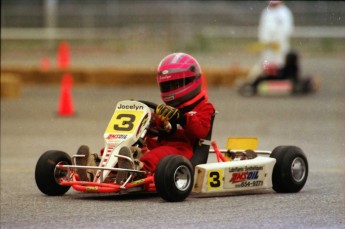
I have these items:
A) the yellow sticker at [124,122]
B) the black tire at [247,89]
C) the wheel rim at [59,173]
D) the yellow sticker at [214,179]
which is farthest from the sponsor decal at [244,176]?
the black tire at [247,89]

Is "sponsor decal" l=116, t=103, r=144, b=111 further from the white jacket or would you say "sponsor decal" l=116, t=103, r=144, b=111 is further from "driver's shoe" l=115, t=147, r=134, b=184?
the white jacket

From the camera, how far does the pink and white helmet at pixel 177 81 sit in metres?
8.46

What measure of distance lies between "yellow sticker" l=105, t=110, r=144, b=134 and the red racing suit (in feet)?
0.76

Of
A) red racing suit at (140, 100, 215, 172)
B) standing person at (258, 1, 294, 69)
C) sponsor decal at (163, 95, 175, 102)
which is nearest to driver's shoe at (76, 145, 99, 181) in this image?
red racing suit at (140, 100, 215, 172)

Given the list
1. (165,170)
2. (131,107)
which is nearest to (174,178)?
(165,170)

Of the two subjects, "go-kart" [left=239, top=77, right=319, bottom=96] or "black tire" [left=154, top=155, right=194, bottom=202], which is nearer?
"black tire" [left=154, top=155, right=194, bottom=202]

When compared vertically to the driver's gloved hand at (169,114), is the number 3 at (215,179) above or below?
below

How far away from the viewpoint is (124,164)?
26.0 ft

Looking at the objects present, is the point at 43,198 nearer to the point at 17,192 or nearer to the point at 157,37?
the point at 17,192

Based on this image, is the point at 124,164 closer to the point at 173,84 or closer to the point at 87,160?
the point at 87,160

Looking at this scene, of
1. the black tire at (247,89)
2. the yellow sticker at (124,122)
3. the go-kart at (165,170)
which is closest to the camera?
the go-kart at (165,170)

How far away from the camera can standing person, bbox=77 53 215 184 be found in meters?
8.23

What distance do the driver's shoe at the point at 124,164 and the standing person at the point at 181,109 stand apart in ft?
0.81

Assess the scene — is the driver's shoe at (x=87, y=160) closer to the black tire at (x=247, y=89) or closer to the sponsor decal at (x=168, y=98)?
the sponsor decal at (x=168, y=98)
